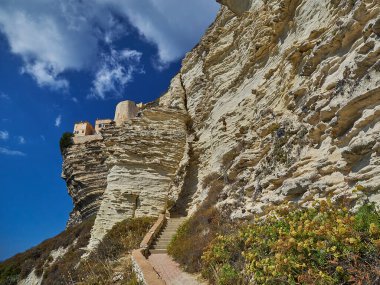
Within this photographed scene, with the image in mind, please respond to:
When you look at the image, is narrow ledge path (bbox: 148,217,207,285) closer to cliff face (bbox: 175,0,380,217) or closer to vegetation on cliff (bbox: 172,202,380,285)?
cliff face (bbox: 175,0,380,217)

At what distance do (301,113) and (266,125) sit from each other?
103 inches

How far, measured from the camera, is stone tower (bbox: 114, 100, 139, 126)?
56656mm

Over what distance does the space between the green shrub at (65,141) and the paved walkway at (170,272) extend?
1384 inches

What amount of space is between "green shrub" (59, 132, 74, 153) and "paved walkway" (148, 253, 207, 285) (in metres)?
35.2

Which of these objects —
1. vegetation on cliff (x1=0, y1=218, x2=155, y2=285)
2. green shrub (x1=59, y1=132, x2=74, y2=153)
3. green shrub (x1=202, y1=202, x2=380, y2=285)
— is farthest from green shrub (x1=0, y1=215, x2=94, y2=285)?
green shrub (x1=202, y1=202, x2=380, y2=285)

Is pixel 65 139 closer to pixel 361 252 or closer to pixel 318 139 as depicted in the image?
pixel 318 139

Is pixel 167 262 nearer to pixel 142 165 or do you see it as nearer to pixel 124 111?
pixel 142 165

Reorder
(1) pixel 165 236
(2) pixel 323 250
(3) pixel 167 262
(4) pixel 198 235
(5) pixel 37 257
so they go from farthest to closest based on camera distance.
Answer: (5) pixel 37 257
(1) pixel 165 236
(4) pixel 198 235
(3) pixel 167 262
(2) pixel 323 250

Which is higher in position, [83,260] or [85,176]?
[85,176]

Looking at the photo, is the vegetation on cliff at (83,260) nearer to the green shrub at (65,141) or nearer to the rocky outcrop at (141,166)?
the rocky outcrop at (141,166)

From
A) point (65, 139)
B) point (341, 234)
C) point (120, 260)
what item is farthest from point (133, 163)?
point (65, 139)

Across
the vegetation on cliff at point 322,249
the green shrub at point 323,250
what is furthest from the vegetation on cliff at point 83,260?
the green shrub at point 323,250

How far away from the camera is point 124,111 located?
57.1m

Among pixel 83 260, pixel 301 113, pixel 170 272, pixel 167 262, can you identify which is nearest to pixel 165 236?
pixel 167 262
